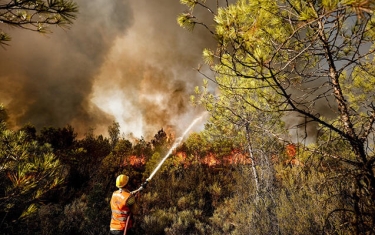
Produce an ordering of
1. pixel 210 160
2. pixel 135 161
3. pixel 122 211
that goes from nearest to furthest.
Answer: pixel 122 211, pixel 135 161, pixel 210 160

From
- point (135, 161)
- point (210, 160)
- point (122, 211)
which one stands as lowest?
point (122, 211)

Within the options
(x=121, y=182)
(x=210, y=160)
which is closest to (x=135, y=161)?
(x=210, y=160)

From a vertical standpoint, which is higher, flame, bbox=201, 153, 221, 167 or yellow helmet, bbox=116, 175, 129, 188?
flame, bbox=201, 153, 221, 167

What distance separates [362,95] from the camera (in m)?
5.36

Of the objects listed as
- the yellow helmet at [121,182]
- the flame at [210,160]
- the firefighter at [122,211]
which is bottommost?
the firefighter at [122,211]

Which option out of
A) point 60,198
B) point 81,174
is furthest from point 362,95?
point 81,174

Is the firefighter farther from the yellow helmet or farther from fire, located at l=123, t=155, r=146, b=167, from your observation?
fire, located at l=123, t=155, r=146, b=167

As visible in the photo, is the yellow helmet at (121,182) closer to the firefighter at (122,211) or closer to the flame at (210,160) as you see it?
the firefighter at (122,211)

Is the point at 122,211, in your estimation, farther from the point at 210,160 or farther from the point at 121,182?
the point at 210,160

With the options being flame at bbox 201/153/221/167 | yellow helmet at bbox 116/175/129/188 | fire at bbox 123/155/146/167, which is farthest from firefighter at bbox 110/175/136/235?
flame at bbox 201/153/221/167

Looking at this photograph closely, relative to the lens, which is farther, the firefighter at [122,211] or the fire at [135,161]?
the fire at [135,161]

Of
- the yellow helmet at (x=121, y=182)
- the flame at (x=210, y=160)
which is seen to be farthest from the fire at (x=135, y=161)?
the yellow helmet at (x=121, y=182)

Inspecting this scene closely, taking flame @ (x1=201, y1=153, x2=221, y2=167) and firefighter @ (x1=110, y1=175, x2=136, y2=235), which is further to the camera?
flame @ (x1=201, y1=153, x2=221, y2=167)

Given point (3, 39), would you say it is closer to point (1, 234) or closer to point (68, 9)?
point (68, 9)
